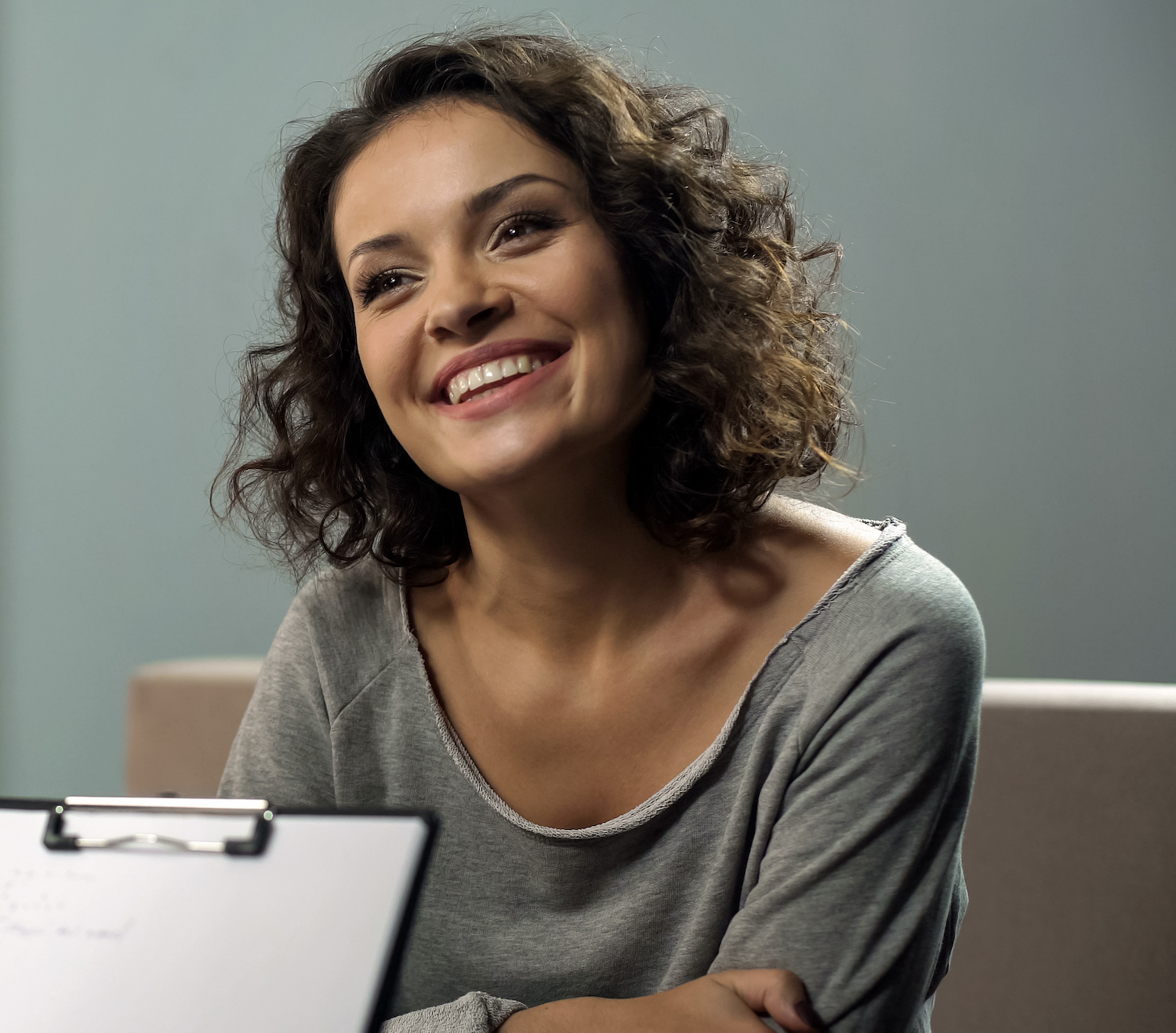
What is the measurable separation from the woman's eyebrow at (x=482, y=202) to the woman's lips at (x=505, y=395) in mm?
135

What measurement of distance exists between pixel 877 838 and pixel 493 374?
0.46m

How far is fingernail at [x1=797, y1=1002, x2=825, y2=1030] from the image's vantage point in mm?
736

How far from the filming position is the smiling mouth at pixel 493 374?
873 mm

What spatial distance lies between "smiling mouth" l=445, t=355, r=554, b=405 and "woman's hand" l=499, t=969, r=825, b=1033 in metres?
0.47

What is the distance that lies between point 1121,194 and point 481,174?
1.26 m

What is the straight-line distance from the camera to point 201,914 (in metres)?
0.57

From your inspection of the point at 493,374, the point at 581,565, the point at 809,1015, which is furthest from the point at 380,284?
the point at 809,1015

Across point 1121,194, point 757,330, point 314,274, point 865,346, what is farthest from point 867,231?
point 314,274

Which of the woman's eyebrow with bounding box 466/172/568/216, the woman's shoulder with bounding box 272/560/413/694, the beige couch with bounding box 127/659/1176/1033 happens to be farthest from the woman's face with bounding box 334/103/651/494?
the beige couch with bounding box 127/659/1176/1033

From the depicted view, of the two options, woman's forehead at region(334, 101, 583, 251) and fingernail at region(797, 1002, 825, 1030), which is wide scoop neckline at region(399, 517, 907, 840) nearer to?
fingernail at region(797, 1002, 825, 1030)

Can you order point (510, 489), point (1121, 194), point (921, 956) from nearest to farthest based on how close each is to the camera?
point (921, 956), point (510, 489), point (1121, 194)

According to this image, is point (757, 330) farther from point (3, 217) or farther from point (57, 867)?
point (3, 217)

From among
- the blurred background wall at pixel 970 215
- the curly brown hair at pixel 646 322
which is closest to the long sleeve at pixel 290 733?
the curly brown hair at pixel 646 322

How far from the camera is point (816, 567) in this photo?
971 millimetres
